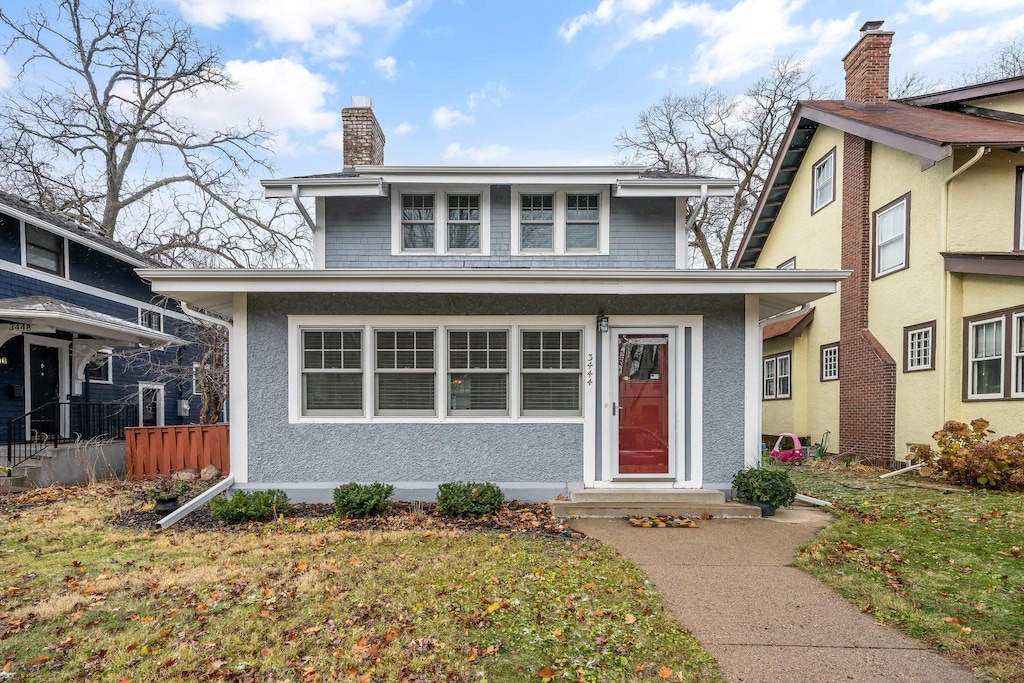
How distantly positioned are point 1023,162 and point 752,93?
1709 centimetres

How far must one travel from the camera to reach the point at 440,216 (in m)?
8.21

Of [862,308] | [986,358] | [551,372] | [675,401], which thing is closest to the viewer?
[675,401]

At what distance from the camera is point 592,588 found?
4.09 m

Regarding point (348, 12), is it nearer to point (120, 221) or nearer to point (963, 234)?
point (120, 221)

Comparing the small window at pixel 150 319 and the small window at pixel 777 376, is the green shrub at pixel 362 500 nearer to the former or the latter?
the small window at pixel 150 319

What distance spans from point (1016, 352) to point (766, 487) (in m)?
5.65

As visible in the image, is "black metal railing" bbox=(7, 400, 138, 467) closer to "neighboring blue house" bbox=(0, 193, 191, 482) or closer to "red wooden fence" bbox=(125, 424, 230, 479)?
"neighboring blue house" bbox=(0, 193, 191, 482)

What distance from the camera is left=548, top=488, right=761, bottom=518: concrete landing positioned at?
6.28 metres

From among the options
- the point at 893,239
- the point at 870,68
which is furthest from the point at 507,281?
the point at 870,68

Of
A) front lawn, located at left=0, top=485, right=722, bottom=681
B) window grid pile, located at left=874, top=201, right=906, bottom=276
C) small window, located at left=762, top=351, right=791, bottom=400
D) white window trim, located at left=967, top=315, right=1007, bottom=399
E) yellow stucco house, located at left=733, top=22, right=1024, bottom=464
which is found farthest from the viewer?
small window, located at left=762, top=351, right=791, bottom=400

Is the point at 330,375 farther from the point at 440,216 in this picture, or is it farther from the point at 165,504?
the point at 440,216

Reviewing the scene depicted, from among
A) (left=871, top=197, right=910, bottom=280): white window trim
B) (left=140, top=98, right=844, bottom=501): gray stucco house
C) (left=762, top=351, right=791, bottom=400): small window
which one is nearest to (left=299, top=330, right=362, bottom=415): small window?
(left=140, top=98, right=844, bottom=501): gray stucco house

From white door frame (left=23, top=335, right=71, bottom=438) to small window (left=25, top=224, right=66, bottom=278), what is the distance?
1439 millimetres

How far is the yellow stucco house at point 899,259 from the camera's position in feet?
28.9
